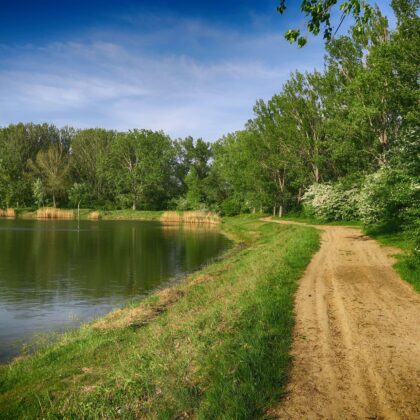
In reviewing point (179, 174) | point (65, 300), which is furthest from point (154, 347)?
point (179, 174)

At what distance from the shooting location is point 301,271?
17.2m

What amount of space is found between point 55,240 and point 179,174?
228 ft

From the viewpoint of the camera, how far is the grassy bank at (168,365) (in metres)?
6.63

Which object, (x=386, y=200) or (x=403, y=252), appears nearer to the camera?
(x=403, y=252)

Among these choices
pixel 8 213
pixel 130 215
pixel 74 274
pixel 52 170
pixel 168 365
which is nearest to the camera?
pixel 168 365

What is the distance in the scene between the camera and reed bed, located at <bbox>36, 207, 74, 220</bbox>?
81000 millimetres

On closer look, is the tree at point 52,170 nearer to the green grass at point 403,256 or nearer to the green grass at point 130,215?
the green grass at point 130,215

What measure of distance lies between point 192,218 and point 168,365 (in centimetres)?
6843

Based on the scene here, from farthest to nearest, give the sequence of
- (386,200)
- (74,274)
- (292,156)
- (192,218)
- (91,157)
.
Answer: (91,157)
(192,218)
(292,156)
(386,200)
(74,274)

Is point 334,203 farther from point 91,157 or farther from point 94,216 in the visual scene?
point 91,157

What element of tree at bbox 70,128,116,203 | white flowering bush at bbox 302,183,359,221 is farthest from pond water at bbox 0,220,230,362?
tree at bbox 70,128,116,203

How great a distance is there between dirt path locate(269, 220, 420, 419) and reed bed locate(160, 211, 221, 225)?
58038 mm

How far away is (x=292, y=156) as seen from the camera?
2181 inches

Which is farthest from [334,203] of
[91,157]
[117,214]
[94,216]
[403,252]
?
[91,157]
